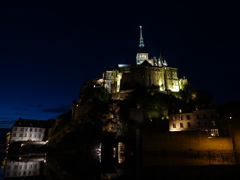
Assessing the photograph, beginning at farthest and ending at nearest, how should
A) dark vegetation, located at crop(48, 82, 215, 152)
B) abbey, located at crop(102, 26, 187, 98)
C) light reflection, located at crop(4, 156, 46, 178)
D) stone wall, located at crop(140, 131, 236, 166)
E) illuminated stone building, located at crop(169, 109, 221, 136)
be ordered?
abbey, located at crop(102, 26, 187, 98)
dark vegetation, located at crop(48, 82, 215, 152)
illuminated stone building, located at crop(169, 109, 221, 136)
stone wall, located at crop(140, 131, 236, 166)
light reflection, located at crop(4, 156, 46, 178)

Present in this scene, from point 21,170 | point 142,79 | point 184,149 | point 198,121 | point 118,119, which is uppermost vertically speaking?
point 142,79

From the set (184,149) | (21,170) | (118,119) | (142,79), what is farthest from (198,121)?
(142,79)

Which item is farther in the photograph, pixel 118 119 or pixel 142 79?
pixel 142 79

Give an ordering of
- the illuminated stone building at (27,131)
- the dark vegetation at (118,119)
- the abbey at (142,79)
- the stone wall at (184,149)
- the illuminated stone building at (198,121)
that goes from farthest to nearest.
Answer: the abbey at (142,79) < the illuminated stone building at (27,131) < the dark vegetation at (118,119) < the illuminated stone building at (198,121) < the stone wall at (184,149)

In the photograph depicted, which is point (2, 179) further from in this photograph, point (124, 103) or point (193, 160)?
point (124, 103)

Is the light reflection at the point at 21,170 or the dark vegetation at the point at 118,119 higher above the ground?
the dark vegetation at the point at 118,119

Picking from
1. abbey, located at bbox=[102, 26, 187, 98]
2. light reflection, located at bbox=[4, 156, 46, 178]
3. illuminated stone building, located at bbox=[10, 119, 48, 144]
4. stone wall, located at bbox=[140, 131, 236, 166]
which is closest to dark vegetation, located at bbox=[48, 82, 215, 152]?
abbey, located at bbox=[102, 26, 187, 98]

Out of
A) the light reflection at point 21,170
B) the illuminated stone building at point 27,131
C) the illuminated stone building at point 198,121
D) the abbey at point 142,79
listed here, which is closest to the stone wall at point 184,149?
the illuminated stone building at point 198,121

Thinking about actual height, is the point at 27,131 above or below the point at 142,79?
below

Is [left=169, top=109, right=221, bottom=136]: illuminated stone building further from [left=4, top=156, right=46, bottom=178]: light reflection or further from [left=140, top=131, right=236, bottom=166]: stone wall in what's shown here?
[left=4, top=156, right=46, bottom=178]: light reflection

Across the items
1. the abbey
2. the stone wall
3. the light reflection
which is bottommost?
the light reflection

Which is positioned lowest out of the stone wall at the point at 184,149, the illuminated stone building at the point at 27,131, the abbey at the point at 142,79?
the stone wall at the point at 184,149

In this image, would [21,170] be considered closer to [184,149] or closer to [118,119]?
[184,149]

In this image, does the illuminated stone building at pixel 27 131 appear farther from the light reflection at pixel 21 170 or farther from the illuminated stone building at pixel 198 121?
the illuminated stone building at pixel 198 121
